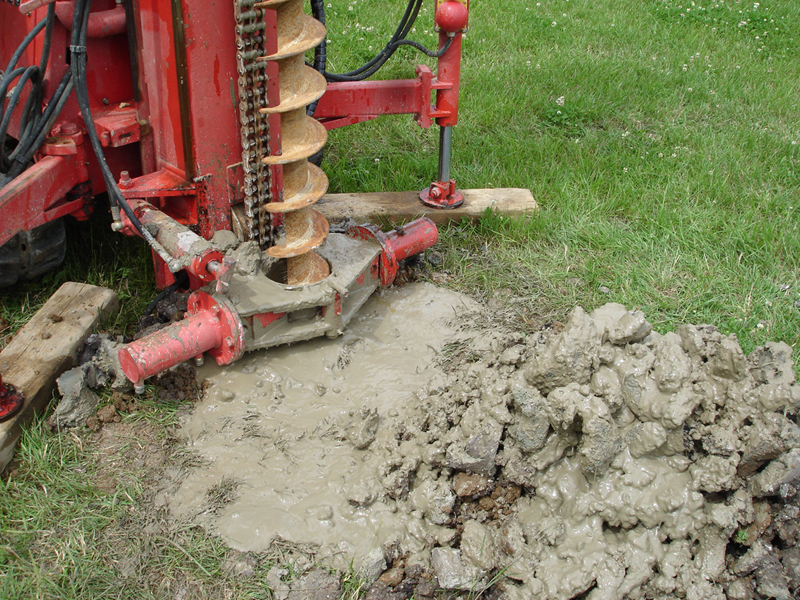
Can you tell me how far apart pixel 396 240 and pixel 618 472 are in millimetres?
1439

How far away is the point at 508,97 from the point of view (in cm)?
540

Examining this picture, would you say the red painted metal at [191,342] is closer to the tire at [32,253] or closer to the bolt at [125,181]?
the bolt at [125,181]

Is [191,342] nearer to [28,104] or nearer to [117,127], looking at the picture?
[117,127]

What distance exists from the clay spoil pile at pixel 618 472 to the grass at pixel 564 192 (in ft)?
1.54

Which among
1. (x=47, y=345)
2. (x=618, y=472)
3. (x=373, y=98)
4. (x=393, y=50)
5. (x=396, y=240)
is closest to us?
(x=618, y=472)

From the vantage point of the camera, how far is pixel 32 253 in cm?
314

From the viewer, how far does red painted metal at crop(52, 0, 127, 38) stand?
8.87 feet

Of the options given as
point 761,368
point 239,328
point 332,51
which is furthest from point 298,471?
point 332,51

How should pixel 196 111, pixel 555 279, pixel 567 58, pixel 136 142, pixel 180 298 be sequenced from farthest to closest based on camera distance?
pixel 567 58, pixel 555 279, pixel 180 298, pixel 136 142, pixel 196 111

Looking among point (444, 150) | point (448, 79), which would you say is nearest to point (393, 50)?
point (448, 79)

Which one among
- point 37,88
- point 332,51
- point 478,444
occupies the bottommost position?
point 478,444

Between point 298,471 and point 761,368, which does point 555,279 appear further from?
point 298,471

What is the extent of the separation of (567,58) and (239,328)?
4.34m

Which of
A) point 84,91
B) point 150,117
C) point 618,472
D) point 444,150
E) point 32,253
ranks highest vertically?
point 84,91
